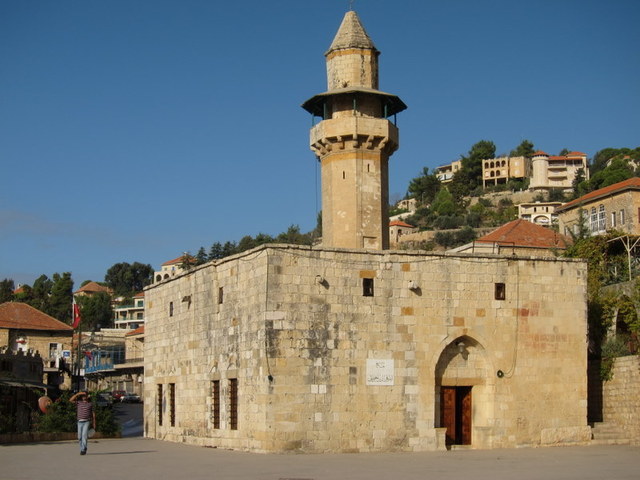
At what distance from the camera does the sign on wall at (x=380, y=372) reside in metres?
21.0

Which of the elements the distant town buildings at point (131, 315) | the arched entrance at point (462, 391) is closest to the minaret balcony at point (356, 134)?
the arched entrance at point (462, 391)

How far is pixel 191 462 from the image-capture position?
1784cm

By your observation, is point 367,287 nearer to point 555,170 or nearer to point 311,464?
point 311,464

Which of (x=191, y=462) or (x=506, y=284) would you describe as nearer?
(x=191, y=462)

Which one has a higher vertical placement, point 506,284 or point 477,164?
point 477,164

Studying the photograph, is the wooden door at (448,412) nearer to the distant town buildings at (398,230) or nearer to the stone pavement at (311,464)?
the stone pavement at (311,464)

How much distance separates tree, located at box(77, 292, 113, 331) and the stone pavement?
95.4 m

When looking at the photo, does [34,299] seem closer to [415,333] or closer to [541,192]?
[541,192]

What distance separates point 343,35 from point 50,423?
14.3 meters

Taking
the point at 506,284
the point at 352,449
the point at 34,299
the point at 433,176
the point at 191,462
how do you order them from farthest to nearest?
the point at 433,176, the point at 34,299, the point at 506,284, the point at 352,449, the point at 191,462

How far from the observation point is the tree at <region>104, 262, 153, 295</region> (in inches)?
5871

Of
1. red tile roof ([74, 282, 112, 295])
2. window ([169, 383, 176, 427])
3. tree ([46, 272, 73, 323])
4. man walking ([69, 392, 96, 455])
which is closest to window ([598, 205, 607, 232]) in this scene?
A: window ([169, 383, 176, 427])

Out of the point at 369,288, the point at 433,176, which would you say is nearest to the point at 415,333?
the point at 369,288

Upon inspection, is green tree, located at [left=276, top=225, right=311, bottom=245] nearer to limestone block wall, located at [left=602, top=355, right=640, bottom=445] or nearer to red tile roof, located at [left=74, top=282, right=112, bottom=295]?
red tile roof, located at [left=74, top=282, right=112, bottom=295]
